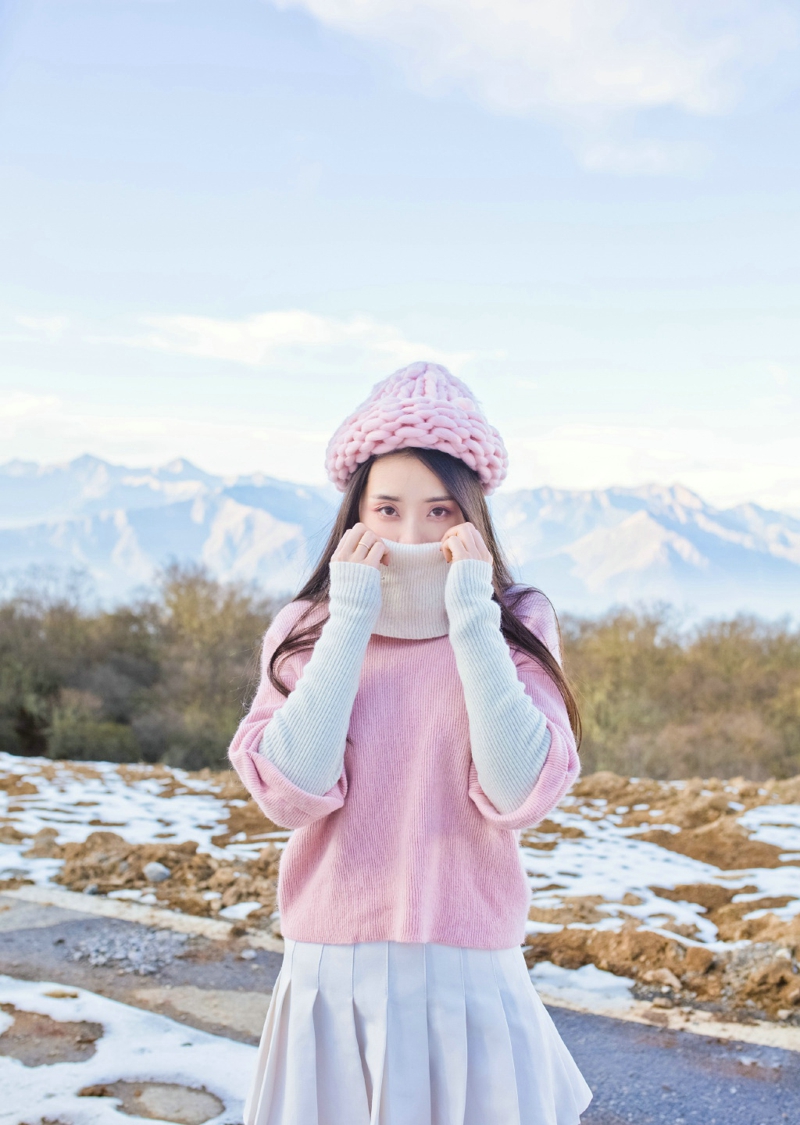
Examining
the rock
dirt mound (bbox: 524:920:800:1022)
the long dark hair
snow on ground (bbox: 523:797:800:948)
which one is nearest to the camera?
the long dark hair

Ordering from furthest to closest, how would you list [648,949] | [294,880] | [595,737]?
[595,737] < [648,949] < [294,880]

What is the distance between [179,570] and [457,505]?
1611 cm

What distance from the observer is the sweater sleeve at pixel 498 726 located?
4.89 ft

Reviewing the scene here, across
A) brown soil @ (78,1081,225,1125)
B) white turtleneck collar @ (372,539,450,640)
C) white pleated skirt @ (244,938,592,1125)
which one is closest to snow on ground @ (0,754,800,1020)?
brown soil @ (78,1081,225,1125)

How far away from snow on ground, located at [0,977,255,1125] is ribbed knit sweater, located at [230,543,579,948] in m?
1.26

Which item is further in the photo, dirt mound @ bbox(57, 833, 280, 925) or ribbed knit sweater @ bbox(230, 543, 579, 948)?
dirt mound @ bbox(57, 833, 280, 925)

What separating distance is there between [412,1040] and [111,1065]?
5.26ft

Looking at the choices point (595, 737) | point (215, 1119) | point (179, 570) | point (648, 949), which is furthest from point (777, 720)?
point (215, 1119)

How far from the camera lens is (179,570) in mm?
17344

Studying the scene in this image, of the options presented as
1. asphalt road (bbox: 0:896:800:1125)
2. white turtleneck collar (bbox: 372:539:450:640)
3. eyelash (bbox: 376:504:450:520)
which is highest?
eyelash (bbox: 376:504:450:520)

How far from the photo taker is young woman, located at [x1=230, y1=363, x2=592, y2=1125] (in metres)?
1.50

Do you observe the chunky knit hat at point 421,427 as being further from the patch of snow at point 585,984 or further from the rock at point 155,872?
the rock at point 155,872

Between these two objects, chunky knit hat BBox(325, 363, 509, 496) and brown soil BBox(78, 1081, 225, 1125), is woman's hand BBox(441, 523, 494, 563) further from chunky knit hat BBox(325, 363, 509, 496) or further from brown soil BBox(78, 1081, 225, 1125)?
brown soil BBox(78, 1081, 225, 1125)

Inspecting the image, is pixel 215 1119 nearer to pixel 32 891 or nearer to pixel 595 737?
pixel 32 891
